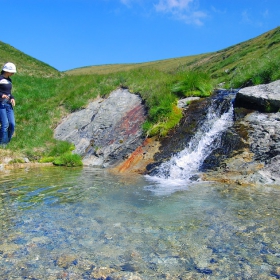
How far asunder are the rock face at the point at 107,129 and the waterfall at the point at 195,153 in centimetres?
261

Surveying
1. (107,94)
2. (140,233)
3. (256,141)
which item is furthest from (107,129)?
(140,233)

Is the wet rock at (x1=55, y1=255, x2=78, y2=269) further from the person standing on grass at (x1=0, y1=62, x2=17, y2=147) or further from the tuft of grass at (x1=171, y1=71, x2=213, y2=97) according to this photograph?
the tuft of grass at (x1=171, y1=71, x2=213, y2=97)

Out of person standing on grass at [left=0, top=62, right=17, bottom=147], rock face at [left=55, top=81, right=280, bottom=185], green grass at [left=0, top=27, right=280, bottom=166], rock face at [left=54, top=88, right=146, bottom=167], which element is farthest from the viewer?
green grass at [left=0, top=27, right=280, bottom=166]

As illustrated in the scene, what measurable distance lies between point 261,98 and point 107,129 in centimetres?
712

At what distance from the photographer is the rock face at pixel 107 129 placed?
45.4ft

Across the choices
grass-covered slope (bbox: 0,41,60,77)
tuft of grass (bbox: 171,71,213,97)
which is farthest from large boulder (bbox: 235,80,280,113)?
grass-covered slope (bbox: 0,41,60,77)

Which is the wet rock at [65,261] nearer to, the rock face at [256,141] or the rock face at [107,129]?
the rock face at [256,141]

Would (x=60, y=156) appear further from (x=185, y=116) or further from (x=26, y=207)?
(x=26, y=207)

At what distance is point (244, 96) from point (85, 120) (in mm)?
8277

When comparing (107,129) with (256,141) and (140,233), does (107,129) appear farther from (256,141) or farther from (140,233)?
(140,233)

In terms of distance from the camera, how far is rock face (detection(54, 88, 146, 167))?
13.8 metres

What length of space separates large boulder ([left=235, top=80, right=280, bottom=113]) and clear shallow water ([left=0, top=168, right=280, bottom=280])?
4899 mm

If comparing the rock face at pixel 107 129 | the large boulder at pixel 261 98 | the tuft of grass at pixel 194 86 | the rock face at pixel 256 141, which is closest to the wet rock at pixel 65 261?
the rock face at pixel 256 141

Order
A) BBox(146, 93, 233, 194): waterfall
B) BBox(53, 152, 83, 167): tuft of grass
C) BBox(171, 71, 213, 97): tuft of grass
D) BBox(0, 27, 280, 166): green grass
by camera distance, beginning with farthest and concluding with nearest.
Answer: BBox(171, 71, 213, 97): tuft of grass < BBox(0, 27, 280, 166): green grass < BBox(53, 152, 83, 167): tuft of grass < BBox(146, 93, 233, 194): waterfall
